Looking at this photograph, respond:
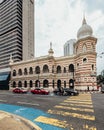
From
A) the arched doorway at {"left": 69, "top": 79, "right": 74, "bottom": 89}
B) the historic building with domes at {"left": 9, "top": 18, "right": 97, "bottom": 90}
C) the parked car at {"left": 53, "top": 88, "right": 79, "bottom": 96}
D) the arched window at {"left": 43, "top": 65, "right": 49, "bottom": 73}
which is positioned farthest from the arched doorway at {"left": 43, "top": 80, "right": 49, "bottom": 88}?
the parked car at {"left": 53, "top": 88, "right": 79, "bottom": 96}

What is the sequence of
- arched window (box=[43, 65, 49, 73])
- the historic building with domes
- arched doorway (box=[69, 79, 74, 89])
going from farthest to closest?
arched window (box=[43, 65, 49, 73]), arched doorway (box=[69, 79, 74, 89]), the historic building with domes

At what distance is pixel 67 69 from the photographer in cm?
4459

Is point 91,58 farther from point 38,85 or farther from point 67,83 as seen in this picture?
point 38,85

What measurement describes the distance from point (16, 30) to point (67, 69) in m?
71.0

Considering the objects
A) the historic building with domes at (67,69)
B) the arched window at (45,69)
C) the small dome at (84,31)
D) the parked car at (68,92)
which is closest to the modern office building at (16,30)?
the historic building with domes at (67,69)

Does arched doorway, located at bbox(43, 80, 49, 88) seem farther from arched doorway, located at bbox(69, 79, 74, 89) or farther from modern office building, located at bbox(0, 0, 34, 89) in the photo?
modern office building, located at bbox(0, 0, 34, 89)

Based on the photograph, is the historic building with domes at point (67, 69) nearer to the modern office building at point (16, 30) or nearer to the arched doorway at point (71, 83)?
the arched doorway at point (71, 83)

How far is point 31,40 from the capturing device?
11769cm

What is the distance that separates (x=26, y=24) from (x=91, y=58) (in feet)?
266

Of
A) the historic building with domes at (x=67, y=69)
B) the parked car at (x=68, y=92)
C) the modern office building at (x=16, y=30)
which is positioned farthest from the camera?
the modern office building at (x=16, y=30)

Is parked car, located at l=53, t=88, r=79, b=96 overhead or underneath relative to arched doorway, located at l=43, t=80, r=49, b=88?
underneath

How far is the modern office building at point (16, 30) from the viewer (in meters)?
105

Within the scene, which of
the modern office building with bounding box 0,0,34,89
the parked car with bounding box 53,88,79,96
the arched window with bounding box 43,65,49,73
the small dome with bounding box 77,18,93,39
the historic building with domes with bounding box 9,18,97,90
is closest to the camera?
the parked car with bounding box 53,88,79,96

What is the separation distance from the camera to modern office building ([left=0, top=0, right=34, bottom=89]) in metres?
105
